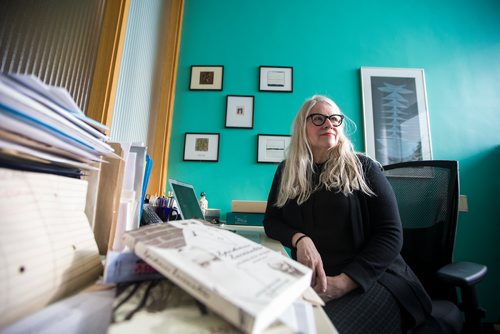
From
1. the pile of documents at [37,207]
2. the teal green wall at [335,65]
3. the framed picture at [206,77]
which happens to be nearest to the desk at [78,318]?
the pile of documents at [37,207]

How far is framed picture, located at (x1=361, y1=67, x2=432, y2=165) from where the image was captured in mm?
1603

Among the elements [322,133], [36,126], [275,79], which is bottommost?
[36,126]

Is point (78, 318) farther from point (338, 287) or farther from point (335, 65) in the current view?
point (335, 65)

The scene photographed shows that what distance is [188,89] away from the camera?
5.63 feet

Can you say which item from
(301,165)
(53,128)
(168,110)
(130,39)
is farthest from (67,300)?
(168,110)

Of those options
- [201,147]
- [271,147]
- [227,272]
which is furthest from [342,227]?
[201,147]

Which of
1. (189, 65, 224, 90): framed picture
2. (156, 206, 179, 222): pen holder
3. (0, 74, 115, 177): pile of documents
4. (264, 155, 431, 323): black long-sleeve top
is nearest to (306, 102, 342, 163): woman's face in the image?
(264, 155, 431, 323): black long-sleeve top

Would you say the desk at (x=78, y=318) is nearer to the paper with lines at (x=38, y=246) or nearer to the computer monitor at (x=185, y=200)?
the paper with lines at (x=38, y=246)

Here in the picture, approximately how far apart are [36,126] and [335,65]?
1.97 meters

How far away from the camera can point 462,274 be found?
56cm

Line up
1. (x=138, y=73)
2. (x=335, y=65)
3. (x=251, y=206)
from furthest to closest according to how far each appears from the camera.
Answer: (x=335, y=65) → (x=251, y=206) → (x=138, y=73)

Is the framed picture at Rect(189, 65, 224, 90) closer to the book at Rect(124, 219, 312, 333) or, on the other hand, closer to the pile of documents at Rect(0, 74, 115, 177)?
the pile of documents at Rect(0, 74, 115, 177)

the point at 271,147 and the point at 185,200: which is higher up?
the point at 271,147

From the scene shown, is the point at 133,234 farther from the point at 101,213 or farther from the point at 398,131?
the point at 398,131
